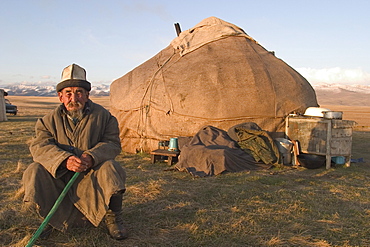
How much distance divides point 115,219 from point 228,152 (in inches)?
126

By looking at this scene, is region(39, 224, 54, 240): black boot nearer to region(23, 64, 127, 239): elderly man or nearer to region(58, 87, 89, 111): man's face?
region(23, 64, 127, 239): elderly man

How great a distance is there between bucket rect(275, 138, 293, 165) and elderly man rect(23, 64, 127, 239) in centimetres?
395

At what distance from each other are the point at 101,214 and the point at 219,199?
167cm

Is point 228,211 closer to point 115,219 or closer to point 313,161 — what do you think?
point 115,219

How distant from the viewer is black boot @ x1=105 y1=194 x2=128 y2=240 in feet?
9.12

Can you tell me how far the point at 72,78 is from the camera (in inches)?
111

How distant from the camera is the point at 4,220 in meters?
3.19

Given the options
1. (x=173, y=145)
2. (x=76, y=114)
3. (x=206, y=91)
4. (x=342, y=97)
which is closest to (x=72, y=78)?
(x=76, y=114)

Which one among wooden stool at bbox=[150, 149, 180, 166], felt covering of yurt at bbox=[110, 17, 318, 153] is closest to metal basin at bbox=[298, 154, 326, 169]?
felt covering of yurt at bbox=[110, 17, 318, 153]

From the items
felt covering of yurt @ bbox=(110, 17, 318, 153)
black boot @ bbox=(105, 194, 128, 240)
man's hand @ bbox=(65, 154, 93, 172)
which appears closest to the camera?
man's hand @ bbox=(65, 154, 93, 172)

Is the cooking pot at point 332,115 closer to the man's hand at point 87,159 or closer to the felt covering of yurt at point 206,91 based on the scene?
the felt covering of yurt at point 206,91

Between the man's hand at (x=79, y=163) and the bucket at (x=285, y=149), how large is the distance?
427 centimetres

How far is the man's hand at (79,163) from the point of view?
260cm

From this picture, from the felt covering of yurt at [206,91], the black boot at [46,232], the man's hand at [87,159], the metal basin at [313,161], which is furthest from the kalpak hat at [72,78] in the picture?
the metal basin at [313,161]
